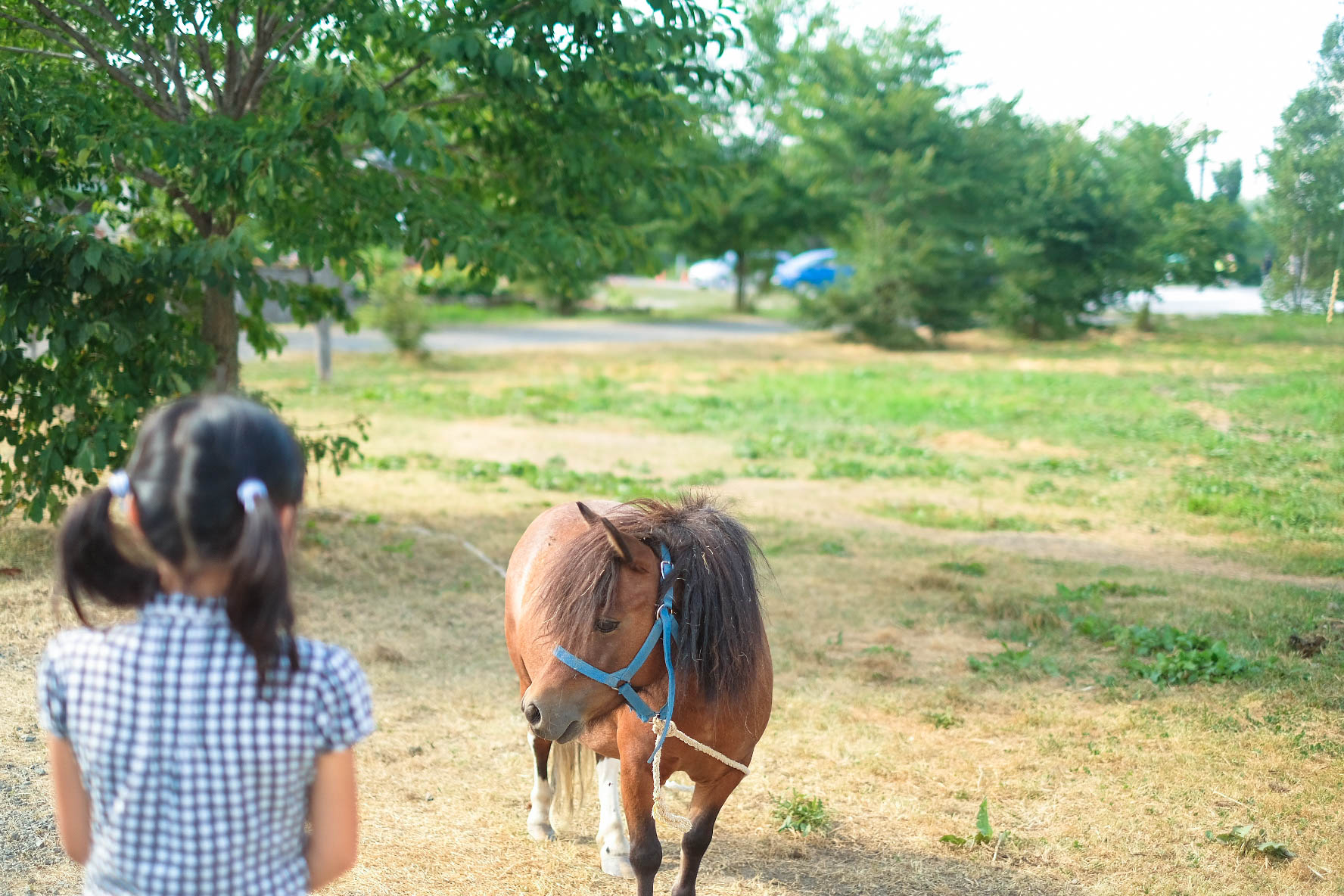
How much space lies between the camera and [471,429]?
1214 cm

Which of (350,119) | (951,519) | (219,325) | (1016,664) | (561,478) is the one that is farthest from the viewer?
(561,478)

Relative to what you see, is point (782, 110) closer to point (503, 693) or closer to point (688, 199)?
point (688, 199)

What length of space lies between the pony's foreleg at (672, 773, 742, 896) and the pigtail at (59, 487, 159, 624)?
2011 millimetres

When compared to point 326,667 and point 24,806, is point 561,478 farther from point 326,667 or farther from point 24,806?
point 326,667

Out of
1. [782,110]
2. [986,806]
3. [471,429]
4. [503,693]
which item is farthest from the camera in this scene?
[782,110]

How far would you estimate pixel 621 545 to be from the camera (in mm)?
2865

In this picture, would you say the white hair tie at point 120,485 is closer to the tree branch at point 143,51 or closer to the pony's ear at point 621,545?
the pony's ear at point 621,545

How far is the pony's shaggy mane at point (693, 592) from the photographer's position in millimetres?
2875

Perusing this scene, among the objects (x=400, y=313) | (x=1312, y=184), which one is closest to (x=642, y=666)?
(x=1312, y=184)

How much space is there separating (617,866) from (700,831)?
0.59 meters

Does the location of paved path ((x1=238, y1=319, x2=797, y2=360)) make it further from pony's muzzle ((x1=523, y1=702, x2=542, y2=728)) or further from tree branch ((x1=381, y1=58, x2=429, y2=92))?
pony's muzzle ((x1=523, y1=702, x2=542, y2=728))

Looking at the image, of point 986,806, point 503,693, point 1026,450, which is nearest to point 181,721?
point 986,806

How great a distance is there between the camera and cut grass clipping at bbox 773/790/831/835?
12.7 feet

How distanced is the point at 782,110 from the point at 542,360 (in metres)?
11.8
